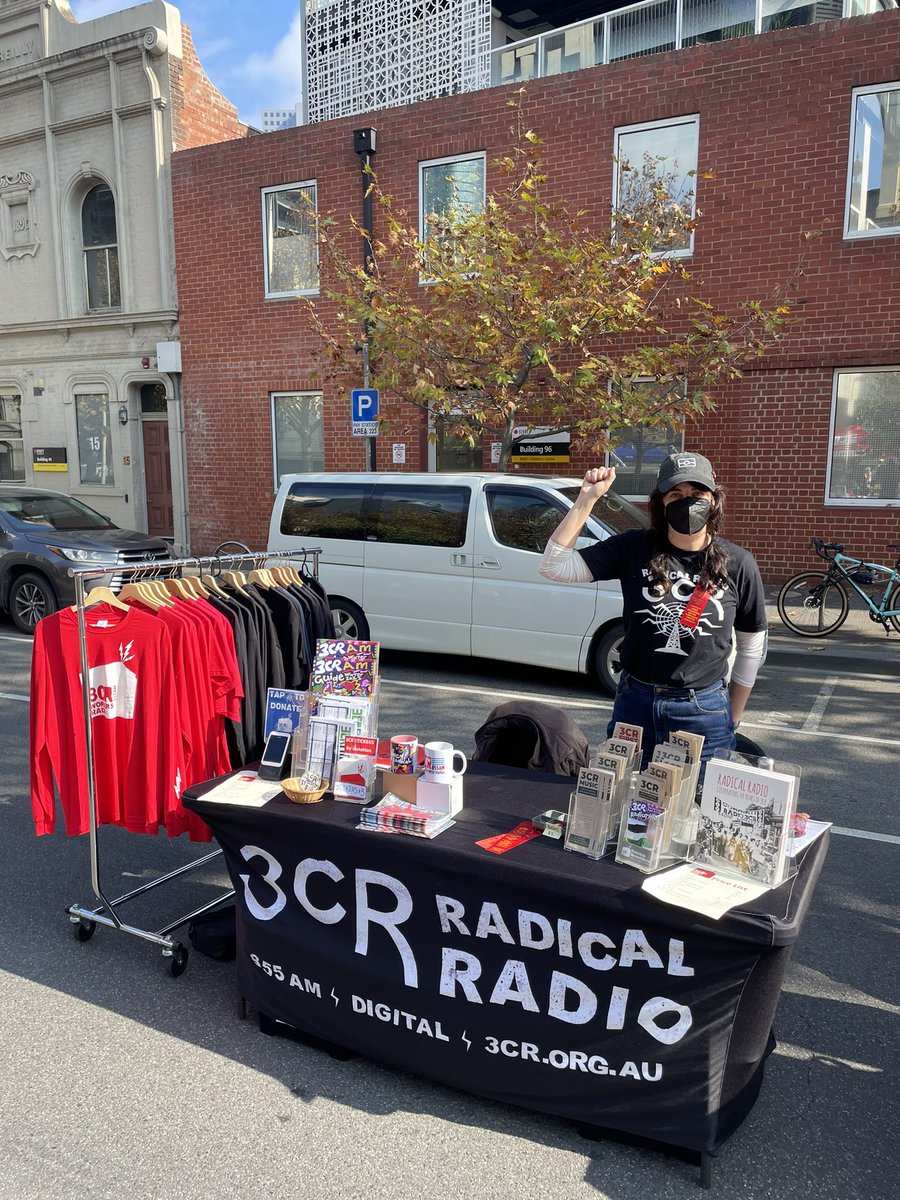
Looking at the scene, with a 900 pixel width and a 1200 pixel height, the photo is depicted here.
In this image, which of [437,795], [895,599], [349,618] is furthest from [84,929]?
[895,599]

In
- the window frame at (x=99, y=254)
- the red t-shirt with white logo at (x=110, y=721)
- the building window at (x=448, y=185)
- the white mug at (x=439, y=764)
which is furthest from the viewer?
the window frame at (x=99, y=254)

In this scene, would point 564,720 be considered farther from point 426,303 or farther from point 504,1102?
point 426,303

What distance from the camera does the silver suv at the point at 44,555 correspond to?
10062 mm

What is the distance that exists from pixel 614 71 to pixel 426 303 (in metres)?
4.02

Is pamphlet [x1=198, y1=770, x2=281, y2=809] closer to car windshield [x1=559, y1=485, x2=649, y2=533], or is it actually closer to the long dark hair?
the long dark hair

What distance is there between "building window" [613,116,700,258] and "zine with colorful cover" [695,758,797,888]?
10.7 metres

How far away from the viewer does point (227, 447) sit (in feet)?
52.5

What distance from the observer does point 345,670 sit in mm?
3426

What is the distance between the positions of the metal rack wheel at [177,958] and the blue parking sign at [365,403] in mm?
8657

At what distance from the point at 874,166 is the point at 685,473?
10612mm

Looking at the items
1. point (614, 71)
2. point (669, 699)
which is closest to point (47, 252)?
point (614, 71)

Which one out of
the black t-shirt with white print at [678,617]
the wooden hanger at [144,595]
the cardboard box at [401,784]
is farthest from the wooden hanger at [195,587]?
the black t-shirt with white print at [678,617]

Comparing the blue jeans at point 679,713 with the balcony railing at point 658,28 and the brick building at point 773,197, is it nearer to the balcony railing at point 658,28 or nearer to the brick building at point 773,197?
the brick building at point 773,197

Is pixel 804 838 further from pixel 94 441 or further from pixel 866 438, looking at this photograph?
pixel 94 441
